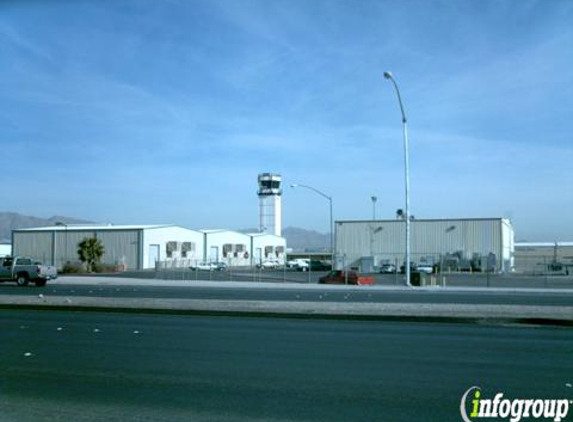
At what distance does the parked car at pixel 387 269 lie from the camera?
69012 mm

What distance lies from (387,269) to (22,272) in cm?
4004

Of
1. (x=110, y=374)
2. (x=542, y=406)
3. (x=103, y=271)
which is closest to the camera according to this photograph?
(x=542, y=406)

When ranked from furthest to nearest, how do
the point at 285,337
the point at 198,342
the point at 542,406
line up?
the point at 285,337 → the point at 198,342 → the point at 542,406

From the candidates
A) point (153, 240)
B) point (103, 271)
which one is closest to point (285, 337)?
point (103, 271)

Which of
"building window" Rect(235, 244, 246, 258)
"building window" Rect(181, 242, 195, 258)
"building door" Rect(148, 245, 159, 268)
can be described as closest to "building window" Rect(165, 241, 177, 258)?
"building door" Rect(148, 245, 159, 268)

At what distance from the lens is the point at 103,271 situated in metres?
68.6

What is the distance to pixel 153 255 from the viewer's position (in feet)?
259

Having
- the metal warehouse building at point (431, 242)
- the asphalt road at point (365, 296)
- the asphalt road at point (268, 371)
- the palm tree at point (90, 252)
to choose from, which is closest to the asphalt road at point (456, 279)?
the asphalt road at point (365, 296)

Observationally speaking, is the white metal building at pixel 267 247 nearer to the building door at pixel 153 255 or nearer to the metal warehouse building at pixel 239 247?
the metal warehouse building at pixel 239 247

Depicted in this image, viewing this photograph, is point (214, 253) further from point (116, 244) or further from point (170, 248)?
point (116, 244)

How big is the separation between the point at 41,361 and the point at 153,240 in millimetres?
68287

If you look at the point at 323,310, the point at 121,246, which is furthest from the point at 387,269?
the point at 323,310

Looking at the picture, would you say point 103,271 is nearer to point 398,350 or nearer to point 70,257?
point 70,257

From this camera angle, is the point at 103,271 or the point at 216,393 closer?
the point at 216,393
